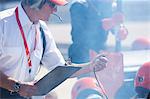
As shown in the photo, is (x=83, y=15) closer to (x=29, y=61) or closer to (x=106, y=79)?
(x=106, y=79)

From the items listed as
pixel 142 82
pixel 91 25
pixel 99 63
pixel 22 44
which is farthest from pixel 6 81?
pixel 91 25

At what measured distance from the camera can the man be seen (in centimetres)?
240

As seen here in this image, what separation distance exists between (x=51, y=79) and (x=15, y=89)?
21 cm

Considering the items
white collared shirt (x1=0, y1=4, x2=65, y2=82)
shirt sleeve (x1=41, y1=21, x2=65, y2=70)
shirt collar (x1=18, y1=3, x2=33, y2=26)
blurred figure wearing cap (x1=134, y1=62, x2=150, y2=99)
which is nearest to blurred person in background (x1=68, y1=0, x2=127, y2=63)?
blurred figure wearing cap (x1=134, y1=62, x2=150, y2=99)

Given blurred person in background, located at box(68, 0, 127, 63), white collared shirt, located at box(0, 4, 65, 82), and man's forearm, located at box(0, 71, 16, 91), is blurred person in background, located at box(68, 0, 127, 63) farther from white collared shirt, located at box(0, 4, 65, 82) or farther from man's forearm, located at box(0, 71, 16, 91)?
man's forearm, located at box(0, 71, 16, 91)

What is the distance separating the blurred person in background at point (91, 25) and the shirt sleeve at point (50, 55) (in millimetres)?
705

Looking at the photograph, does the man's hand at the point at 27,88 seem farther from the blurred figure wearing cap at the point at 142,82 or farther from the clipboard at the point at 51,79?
the blurred figure wearing cap at the point at 142,82

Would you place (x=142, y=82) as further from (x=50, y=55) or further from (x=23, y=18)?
(x=23, y=18)

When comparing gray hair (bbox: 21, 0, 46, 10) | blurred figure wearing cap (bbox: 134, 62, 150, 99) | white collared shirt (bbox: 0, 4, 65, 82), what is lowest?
blurred figure wearing cap (bbox: 134, 62, 150, 99)

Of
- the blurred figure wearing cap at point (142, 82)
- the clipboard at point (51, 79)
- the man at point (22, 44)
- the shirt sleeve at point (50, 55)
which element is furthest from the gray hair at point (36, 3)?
the blurred figure wearing cap at point (142, 82)

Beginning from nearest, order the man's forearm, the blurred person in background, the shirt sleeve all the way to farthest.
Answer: the man's forearm
the shirt sleeve
the blurred person in background

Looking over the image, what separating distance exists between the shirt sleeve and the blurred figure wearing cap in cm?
65

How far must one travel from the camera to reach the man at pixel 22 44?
7.88 ft

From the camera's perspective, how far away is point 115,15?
4008 millimetres
